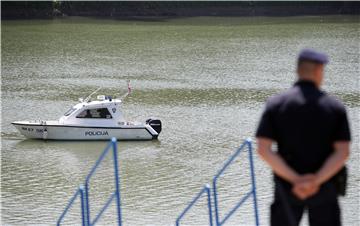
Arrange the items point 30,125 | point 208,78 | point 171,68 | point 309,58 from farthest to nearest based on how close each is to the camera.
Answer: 1. point 171,68
2. point 208,78
3. point 30,125
4. point 309,58

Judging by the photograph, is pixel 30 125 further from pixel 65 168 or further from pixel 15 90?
pixel 15 90

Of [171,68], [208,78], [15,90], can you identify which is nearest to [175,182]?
[15,90]

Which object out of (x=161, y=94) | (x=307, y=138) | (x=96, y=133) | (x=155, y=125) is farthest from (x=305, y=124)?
(x=161, y=94)

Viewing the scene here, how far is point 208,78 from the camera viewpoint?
116 ft

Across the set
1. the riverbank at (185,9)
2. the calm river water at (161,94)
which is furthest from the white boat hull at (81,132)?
the riverbank at (185,9)

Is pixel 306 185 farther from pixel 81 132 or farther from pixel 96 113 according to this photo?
pixel 81 132

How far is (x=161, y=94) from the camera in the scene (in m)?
31.5

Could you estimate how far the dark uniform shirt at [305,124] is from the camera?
552 cm

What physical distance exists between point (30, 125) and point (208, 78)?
11.8 m

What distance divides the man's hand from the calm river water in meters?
8.59

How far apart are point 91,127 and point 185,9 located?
128 ft

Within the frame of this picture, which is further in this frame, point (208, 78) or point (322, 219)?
point (208, 78)

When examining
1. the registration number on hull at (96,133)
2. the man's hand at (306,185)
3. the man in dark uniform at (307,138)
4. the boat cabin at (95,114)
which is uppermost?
→ the boat cabin at (95,114)

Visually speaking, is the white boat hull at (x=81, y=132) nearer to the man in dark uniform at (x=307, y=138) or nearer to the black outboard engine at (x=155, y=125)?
the black outboard engine at (x=155, y=125)
